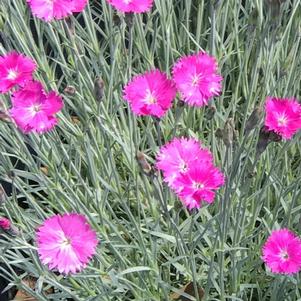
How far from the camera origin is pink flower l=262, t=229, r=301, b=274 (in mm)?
811

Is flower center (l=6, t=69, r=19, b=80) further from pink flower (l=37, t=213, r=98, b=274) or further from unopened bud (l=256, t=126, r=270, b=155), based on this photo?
unopened bud (l=256, t=126, r=270, b=155)

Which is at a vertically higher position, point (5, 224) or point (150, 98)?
point (150, 98)

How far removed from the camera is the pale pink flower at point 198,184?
68 centimetres

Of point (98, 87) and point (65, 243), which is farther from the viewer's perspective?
point (98, 87)

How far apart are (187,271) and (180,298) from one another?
0.11 metres

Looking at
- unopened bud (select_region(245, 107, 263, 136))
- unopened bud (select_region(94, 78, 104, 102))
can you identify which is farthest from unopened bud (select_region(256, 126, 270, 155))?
unopened bud (select_region(94, 78, 104, 102))

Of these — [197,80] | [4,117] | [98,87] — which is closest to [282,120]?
[197,80]

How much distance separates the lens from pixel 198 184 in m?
0.69

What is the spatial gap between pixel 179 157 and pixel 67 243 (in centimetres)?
17

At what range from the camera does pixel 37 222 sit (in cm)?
112

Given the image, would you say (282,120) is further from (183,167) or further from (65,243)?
(65,243)

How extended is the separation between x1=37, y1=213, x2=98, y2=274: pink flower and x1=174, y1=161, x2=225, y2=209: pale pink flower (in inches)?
5.0

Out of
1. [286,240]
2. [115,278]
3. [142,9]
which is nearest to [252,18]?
[142,9]

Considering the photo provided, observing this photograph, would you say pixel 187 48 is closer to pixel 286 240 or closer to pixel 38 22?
pixel 38 22
